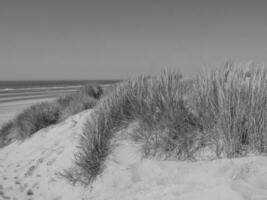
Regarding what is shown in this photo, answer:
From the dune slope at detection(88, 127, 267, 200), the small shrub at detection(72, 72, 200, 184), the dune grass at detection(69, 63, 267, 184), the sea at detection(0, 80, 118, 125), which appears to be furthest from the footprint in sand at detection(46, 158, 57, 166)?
the sea at detection(0, 80, 118, 125)

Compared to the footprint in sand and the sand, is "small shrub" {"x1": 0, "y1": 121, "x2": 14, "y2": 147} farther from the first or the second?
the footprint in sand

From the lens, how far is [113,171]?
10.1 feet

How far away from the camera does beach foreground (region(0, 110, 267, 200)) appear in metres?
2.18

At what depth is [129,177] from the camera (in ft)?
9.46

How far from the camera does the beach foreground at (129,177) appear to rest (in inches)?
85.7

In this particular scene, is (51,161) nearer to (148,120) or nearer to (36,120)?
(148,120)

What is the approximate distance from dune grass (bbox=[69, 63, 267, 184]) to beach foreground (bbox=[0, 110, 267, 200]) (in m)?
0.17

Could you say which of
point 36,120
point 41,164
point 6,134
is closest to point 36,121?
point 36,120

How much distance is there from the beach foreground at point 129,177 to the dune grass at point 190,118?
0.17 meters

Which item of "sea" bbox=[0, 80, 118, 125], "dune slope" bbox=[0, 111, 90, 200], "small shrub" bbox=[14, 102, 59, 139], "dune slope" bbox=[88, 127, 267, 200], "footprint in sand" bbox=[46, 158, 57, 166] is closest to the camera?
"dune slope" bbox=[88, 127, 267, 200]

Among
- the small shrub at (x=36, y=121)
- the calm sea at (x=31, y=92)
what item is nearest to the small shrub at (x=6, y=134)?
the small shrub at (x=36, y=121)

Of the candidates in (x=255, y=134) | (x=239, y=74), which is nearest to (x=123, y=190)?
(x=255, y=134)

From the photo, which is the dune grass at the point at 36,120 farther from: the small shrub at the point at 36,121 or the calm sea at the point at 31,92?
the calm sea at the point at 31,92

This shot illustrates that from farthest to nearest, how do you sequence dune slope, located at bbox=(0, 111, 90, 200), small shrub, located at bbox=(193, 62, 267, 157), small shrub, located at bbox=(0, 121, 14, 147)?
1. small shrub, located at bbox=(0, 121, 14, 147)
2. dune slope, located at bbox=(0, 111, 90, 200)
3. small shrub, located at bbox=(193, 62, 267, 157)
